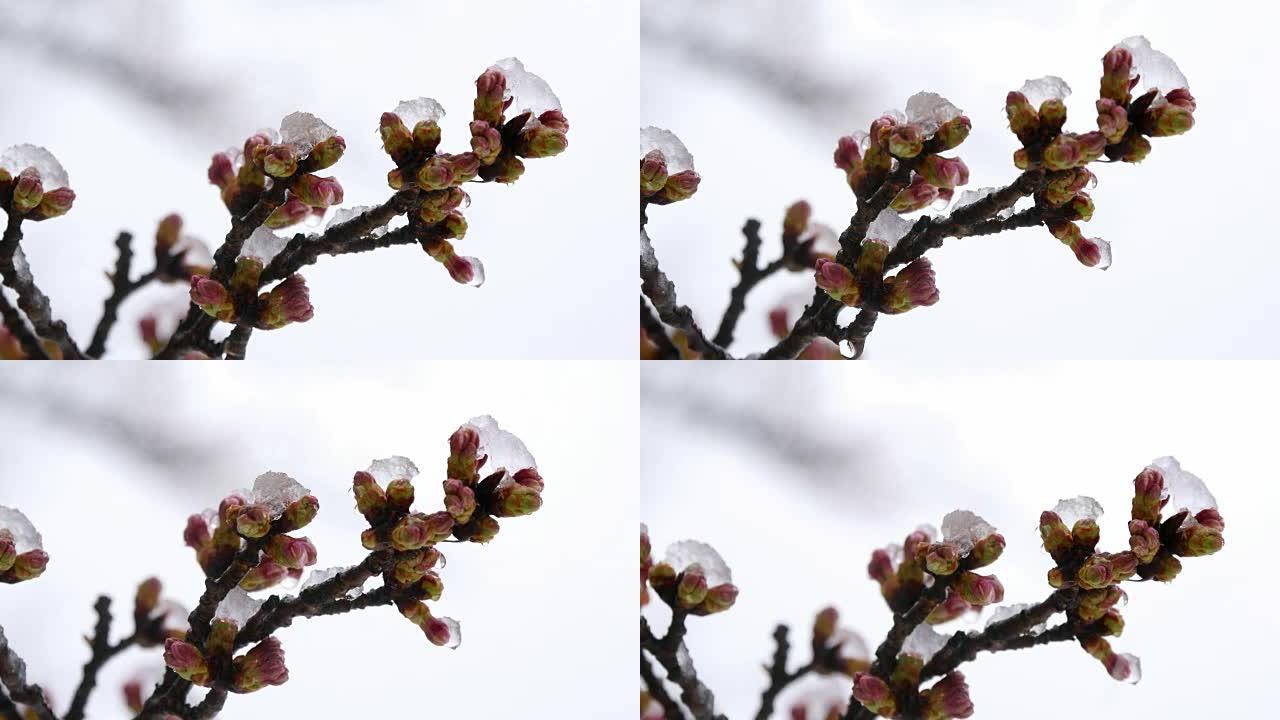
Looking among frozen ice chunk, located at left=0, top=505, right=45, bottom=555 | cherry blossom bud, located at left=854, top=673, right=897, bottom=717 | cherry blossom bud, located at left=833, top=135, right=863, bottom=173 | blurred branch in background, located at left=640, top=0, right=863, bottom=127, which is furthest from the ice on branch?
cherry blossom bud, located at left=854, top=673, right=897, bottom=717

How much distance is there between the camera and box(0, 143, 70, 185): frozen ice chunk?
0.90 m

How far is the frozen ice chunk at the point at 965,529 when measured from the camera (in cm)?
88

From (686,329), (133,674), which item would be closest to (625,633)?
(686,329)

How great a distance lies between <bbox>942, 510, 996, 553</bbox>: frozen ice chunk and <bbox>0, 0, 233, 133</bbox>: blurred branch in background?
0.58m

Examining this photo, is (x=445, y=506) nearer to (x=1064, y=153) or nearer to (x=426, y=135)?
(x=426, y=135)

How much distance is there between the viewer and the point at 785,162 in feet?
3.32

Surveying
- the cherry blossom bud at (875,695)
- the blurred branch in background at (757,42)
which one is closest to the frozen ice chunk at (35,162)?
the blurred branch in background at (757,42)

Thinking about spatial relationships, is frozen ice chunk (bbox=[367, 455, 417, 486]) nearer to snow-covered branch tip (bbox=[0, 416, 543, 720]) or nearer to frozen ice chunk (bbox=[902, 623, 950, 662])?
snow-covered branch tip (bbox=[0, 416, 543, 720])

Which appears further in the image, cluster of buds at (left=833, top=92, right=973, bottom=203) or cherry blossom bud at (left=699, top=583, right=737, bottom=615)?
cherry blossom bud at (left=699, top=583, right=737, bottom=615)

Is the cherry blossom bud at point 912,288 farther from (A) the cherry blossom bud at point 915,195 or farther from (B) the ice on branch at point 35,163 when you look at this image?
(B) the ice on branch at point 35,163

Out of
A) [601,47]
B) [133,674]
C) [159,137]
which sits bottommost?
[133,674]

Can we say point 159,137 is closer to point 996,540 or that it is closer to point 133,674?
point 133,674

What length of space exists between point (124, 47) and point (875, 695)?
69 cm

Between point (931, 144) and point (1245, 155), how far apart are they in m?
0.35
